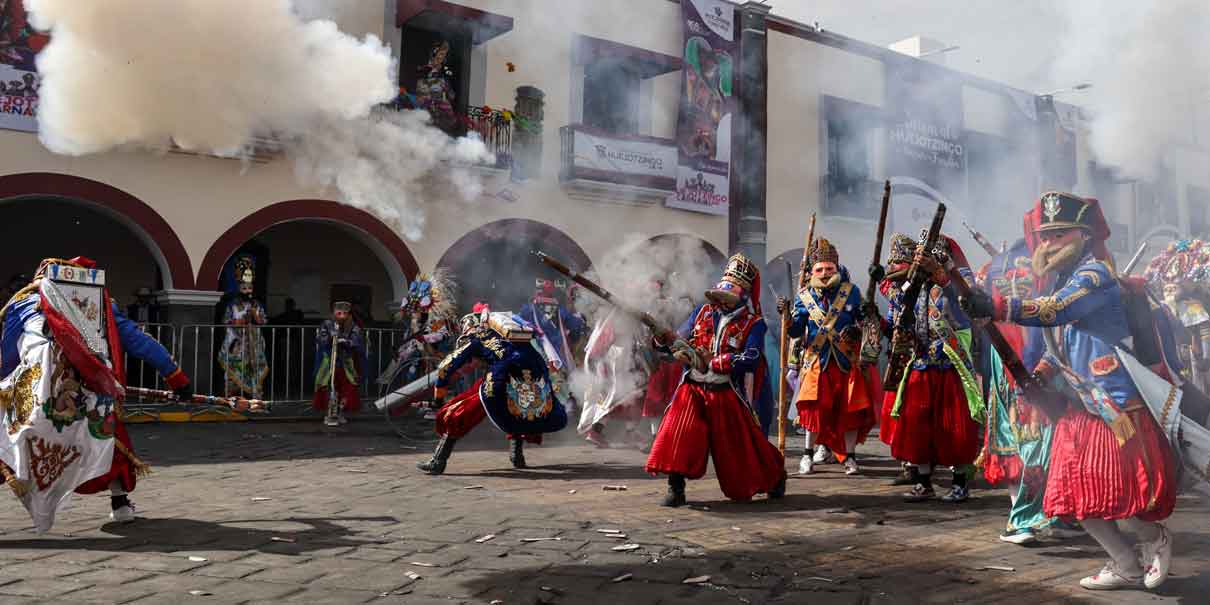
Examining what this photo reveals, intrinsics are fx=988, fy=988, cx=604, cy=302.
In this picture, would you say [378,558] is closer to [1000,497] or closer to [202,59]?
A: [1000,497]

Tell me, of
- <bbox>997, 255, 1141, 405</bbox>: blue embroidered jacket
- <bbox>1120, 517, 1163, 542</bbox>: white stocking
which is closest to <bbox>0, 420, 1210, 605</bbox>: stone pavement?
<bbox>1120, 517, 1163, 542</bbox>: white stocking

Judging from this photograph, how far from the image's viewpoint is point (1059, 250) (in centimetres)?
440

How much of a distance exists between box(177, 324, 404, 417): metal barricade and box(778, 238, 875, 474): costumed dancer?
7.30 metres

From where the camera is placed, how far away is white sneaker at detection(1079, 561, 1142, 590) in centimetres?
408

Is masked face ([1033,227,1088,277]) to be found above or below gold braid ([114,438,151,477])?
above

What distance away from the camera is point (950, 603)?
Result: 3906 millimetres

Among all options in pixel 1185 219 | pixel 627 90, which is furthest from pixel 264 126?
pixel 1185 219

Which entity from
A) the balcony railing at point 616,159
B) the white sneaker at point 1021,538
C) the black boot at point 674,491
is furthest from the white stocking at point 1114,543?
the balcony railing at point 616,159

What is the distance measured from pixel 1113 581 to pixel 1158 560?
0.64ft

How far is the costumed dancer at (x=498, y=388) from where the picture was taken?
771 cm

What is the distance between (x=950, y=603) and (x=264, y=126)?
10.5 meters

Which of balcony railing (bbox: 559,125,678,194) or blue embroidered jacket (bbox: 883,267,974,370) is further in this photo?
balcony railing (bbox: 559,125,678,194)

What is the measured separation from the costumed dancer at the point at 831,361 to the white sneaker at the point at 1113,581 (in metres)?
3.26

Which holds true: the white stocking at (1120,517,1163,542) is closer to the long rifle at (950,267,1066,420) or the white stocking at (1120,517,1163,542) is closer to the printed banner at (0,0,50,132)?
the long rifle at (950,267,1066,420)
